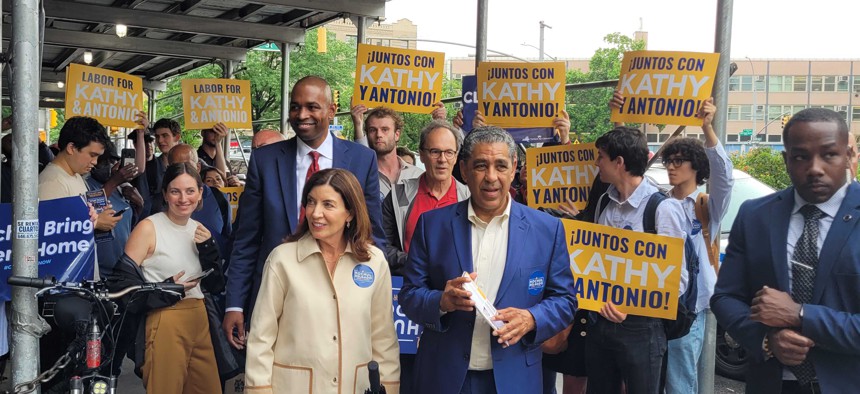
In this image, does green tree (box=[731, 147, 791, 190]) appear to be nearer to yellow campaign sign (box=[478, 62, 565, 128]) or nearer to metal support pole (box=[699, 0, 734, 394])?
yellow campaign sign (box=[478, 62, 565, 128])

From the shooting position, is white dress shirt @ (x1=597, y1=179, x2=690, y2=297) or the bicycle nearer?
the bicycle

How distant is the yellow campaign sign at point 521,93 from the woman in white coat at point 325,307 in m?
3.70

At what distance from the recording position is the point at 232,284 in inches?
193

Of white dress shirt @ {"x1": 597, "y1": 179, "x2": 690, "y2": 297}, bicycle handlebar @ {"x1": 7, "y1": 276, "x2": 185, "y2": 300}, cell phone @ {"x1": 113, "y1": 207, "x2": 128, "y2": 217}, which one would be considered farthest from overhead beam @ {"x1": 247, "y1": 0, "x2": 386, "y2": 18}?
bicycle handlebar @ {"x1": 7, "y1": 276, "x2": 185, "y2": 300}

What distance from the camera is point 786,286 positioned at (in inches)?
139

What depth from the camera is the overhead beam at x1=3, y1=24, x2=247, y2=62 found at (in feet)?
57.9

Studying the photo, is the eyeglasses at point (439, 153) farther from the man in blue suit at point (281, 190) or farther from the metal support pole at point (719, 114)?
the metal support pole at point (719, 114)

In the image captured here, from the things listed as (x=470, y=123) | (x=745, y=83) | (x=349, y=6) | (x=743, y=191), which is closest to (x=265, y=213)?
(x=470, y=123)

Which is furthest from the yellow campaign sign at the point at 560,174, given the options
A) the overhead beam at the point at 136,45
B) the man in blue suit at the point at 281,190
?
the overhead beam at the point at 136,45

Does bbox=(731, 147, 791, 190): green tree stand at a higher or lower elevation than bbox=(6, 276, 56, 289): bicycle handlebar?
higher

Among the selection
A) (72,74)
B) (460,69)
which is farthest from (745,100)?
(72,74)

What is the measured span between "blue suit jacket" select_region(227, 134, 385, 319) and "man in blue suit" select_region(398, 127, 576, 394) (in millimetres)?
903

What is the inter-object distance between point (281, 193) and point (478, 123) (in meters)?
3.16

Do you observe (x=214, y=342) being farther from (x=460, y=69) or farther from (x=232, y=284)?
(x=460, y=69)
